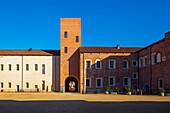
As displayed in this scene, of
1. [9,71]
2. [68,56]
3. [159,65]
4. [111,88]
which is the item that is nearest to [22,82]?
[9,71]

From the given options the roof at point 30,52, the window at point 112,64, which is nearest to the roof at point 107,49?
the window at point 112,64

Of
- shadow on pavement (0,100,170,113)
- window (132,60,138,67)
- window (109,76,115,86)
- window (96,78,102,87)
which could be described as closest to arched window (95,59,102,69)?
window (96,78,102,87)

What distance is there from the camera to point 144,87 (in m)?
49.8

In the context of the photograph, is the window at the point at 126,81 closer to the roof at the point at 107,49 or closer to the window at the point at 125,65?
the window at the point at 125,65

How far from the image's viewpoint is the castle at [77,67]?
2083 inches

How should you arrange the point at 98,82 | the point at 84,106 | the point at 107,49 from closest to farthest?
the point at 84,106
the point at 98,82
the point at 107,49

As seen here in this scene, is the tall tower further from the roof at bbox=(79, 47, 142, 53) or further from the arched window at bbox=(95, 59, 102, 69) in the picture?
the arched window at bbox=(95, 59, 102, 69)

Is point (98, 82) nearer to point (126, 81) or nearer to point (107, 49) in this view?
point (126, 81)

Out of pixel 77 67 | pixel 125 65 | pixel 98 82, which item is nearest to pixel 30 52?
pixel 77 67

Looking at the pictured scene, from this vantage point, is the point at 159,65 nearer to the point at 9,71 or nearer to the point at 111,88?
the point at 111,88

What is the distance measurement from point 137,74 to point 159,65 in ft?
37.5

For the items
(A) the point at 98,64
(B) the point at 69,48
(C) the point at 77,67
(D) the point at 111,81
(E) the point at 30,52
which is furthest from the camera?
(E) the point at 30,52

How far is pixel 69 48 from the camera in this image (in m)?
57.7

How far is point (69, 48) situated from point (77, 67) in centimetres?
403
